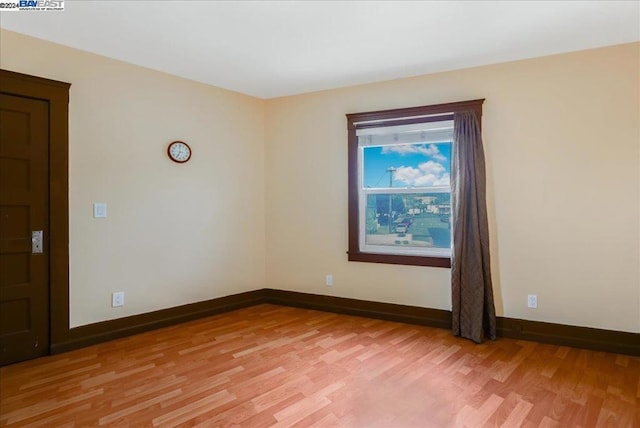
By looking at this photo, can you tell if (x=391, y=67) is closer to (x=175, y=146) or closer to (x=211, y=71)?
(x=211, y=71)

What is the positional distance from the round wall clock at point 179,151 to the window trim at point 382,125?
69.8 inches

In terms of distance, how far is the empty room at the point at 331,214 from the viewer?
249 centimetres

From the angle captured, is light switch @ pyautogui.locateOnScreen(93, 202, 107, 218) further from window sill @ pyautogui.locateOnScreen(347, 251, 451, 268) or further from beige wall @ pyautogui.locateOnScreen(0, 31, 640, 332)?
window sill @ pyautogui.locateOnScreen(347, 251, 451, 268)

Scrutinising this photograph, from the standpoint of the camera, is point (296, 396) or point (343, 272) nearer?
point (296, 396)

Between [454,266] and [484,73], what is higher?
[484,73]

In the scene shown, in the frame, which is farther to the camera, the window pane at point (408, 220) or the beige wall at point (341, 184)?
the window pane at point (408, 220)

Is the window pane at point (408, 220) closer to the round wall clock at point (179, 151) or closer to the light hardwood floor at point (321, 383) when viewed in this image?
the light hardwood floor at point (321, 383)

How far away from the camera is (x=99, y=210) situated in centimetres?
328

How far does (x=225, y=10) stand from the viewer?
257 cm

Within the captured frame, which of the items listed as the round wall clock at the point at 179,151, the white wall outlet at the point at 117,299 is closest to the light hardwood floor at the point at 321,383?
the white wall outlet at the point at 117,299

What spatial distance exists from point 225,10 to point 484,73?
96.8 inches

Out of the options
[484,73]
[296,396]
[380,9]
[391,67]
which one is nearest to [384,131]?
[391,67]

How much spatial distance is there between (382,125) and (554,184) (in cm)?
174

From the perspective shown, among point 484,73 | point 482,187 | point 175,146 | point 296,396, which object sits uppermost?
point 484,73
